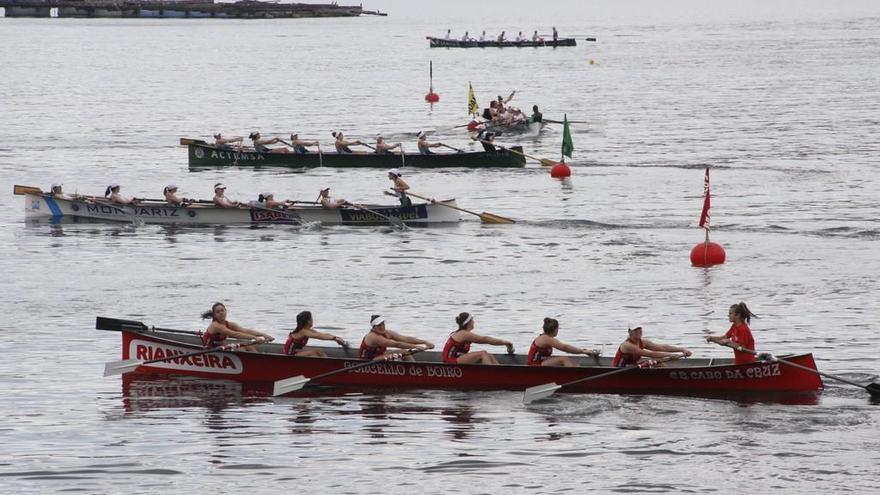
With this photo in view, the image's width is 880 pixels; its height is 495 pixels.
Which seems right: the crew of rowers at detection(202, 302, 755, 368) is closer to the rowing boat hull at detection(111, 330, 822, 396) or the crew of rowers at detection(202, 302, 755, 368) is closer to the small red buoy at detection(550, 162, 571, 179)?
the rowing boat hull at detection(111, 330, 822, 396)

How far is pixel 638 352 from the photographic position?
94.1 ft

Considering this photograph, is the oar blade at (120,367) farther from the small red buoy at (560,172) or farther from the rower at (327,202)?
the small red buoy at (560,172)

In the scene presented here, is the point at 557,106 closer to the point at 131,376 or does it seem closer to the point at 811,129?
the point at 811,129

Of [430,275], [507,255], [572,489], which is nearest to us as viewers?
[572,489]

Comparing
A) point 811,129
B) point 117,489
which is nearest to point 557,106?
point 811,129

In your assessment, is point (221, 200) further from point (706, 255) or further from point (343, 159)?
point (706, 255)

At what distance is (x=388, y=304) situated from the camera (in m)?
39.7

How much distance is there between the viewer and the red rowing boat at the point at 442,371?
2870 centimetres

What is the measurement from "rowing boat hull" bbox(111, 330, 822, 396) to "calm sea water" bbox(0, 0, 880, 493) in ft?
1.20

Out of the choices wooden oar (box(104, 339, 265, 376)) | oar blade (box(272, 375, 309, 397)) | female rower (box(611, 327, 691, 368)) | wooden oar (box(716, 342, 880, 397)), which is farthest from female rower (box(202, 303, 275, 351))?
wooden oar (box(716, 342, 880, 397))

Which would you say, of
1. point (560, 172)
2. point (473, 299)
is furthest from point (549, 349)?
point (560, 172)

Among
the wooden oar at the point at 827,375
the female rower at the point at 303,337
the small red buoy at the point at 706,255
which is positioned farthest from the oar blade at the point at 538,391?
the small red buoy at the point at 706,255

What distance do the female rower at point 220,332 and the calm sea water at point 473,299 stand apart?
1091 mm

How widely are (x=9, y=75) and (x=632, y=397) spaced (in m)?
145
